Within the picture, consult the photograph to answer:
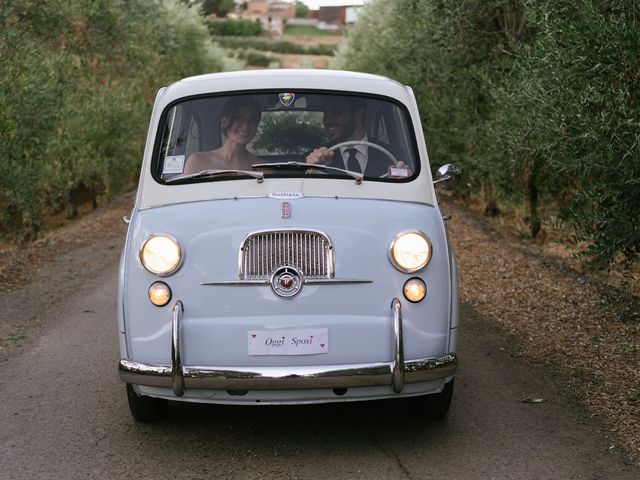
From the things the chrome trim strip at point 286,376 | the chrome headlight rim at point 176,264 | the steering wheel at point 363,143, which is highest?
the steering wheel at point 363,143

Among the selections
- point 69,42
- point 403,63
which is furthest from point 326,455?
point 69,42

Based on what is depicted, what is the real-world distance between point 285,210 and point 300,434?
1.31 meters

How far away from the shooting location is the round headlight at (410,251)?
16.4 ft

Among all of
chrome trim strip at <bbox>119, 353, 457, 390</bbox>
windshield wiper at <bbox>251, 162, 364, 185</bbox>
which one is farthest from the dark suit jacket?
chrome trim strip at <bbox>119, 353, 457, 390</bbox>

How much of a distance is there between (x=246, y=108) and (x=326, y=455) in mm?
2158

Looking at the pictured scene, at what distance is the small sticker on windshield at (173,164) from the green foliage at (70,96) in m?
7.25

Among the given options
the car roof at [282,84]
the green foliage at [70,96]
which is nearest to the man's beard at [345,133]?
the car roof at [282,84]

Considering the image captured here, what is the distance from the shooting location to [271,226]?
4965 mm

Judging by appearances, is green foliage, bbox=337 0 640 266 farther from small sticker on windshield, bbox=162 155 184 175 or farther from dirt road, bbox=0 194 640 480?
small sticker on windshield, bbox=162 155 184 175

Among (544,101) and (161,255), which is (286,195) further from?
(544,101)

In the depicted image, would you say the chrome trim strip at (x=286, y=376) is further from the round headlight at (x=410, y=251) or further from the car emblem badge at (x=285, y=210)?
the car emblem badge at (x=285, y=210)

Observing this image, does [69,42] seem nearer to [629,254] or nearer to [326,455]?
[629,254]

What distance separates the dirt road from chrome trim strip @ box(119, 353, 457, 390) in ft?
1.40

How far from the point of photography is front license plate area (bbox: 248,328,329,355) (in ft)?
15.9
